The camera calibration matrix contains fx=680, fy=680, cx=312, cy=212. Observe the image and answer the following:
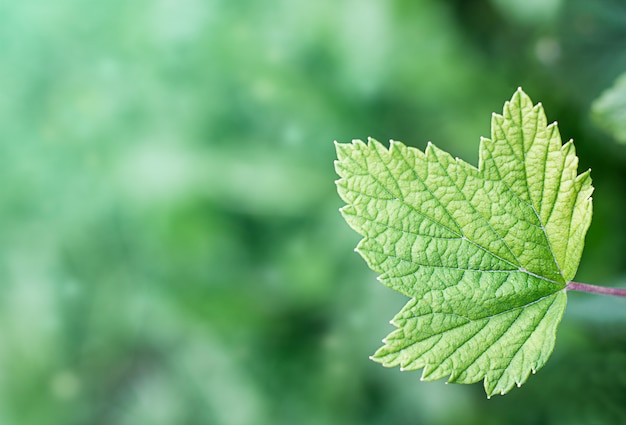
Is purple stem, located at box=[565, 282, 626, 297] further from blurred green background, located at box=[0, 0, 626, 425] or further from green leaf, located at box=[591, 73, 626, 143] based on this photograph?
blurred green background, located at box=[0, 0, 626, 425]

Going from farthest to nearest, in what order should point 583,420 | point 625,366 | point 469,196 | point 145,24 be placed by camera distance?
point 145,24
point 583,420
point 625,366
point 469,196

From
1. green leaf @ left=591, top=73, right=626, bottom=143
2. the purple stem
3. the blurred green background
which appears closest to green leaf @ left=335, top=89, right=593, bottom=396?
the purple stem

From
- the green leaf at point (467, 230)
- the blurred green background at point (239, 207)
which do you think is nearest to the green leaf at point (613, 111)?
the green leaf at point (467, 230)

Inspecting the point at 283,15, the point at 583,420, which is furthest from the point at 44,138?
the point at 583,420

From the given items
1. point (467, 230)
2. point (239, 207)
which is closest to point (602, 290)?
point (467, 230)

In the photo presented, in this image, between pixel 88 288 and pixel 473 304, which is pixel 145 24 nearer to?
pixel 88 288

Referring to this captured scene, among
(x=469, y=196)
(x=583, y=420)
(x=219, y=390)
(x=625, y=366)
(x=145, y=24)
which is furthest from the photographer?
(x=145, y=24)
